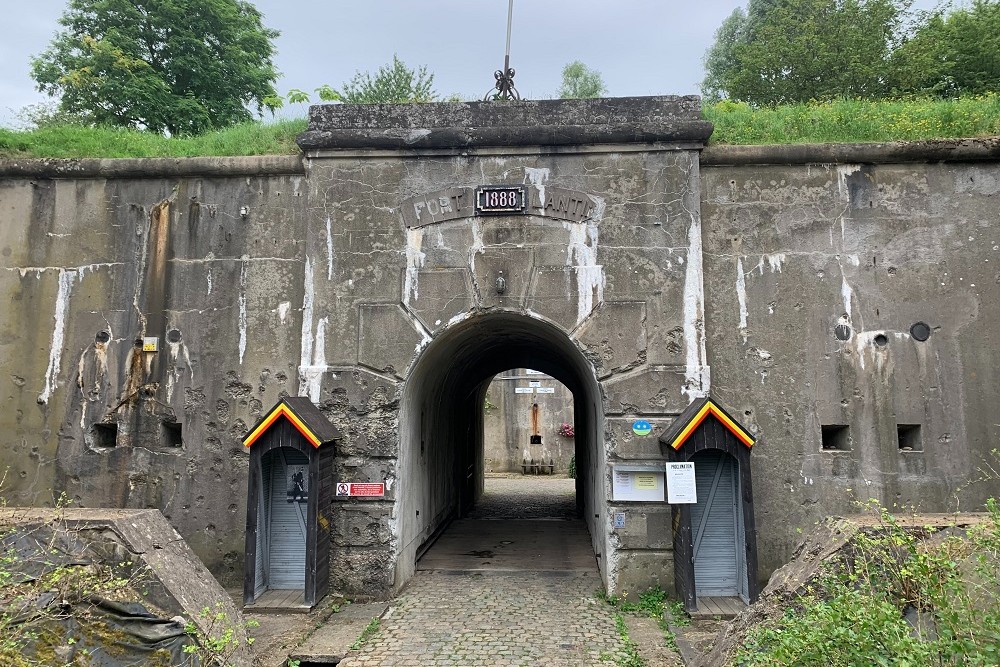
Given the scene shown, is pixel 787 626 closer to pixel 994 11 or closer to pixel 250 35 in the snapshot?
pixel 994 11

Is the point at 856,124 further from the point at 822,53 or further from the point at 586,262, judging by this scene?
the point at 822,53

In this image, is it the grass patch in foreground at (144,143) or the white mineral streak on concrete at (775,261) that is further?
the grass patch in foreground at (144,143)

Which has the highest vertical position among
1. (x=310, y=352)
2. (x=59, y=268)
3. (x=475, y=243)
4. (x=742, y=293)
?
(x=475, y=243)

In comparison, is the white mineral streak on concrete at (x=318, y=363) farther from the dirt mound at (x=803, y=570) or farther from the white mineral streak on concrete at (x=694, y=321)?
the dirt mound at (x=803, y=570)

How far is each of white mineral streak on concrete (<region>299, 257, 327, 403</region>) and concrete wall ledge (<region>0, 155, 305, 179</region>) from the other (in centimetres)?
140

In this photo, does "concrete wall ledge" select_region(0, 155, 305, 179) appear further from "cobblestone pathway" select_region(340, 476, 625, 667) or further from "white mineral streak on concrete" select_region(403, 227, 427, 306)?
"cobblestone pathway" select_region(340, 476, 625, 667)

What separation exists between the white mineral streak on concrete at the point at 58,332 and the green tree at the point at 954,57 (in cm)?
1787

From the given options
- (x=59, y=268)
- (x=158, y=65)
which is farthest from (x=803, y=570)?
(x=158, y=65)

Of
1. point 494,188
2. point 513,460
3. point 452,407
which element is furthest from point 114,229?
point 513,460

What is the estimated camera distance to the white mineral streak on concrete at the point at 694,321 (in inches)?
298

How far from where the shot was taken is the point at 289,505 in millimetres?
7492

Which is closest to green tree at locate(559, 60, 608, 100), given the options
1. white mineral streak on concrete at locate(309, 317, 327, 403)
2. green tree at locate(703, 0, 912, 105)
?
green tree at locate(703, 0, 912, 105)

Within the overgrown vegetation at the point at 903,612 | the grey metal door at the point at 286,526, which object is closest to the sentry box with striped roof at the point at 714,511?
the overgrown vegetation at the point at 903,612

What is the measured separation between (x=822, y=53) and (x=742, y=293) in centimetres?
1304
